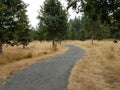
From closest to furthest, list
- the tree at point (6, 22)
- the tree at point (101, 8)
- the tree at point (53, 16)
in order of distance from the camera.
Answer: the tree at point (101, 8)
the tree at point (6, 22)
the tree at point (53, 16)

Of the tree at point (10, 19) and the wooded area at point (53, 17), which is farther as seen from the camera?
the tree at point (10, 19)

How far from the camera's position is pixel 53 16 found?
38406mm

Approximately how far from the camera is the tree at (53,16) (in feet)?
126

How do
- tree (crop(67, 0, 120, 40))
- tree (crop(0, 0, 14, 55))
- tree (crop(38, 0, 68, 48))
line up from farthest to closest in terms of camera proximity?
1. tree (crop(38, 0, 68, 48))
2. tree (crop(0, 0, 14, 55))
3. tree (crop(67, 0, 120, 40))

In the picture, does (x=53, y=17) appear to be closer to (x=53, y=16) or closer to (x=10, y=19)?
(x=53, y=16)

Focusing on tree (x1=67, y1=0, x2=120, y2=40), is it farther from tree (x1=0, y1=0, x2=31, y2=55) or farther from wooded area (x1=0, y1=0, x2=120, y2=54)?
tree (x1=0, y1=0, x2=31, y2=55)

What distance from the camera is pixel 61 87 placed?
11.5m

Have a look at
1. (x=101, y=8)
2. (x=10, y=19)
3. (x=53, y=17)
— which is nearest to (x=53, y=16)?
(x=53, y=17)

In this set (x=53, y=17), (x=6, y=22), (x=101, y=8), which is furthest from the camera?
(x=53, y=17)

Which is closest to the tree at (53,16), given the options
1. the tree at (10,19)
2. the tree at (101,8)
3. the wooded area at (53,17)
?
the wooded area at (53,17)

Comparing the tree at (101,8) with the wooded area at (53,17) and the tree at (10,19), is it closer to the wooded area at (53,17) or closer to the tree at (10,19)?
the wooded area at (53,17)

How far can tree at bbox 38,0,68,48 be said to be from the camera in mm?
38253

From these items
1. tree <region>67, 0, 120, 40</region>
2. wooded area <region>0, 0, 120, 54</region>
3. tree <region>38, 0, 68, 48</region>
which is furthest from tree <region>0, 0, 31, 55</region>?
tree <region>38, 0, 68, 48</region>

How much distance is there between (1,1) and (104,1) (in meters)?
14.3
